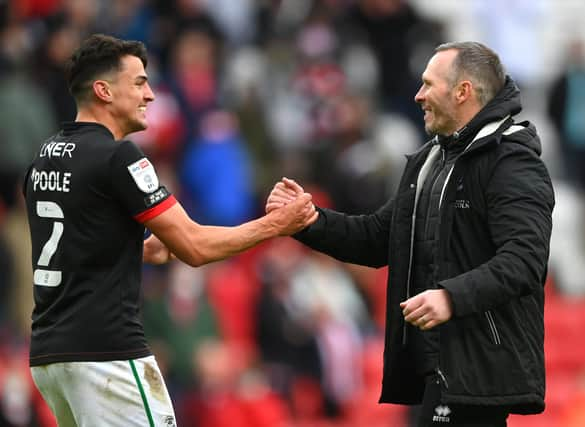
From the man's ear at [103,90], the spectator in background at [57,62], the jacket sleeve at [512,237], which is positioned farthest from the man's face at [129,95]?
the spectator in background at [57,62]

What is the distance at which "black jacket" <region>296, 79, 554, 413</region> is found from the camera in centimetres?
606

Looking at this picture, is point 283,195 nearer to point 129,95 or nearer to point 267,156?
point 129,95

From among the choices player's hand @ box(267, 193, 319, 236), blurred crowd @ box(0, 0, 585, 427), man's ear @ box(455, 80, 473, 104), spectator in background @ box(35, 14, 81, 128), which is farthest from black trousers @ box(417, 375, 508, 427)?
spectator in background @ box(35, 14, 81, 128)

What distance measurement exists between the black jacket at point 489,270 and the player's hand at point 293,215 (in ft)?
1.53

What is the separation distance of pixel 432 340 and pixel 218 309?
588 centimetres

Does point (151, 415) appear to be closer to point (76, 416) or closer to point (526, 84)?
point (76, 416)

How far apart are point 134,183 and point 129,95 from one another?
494mm

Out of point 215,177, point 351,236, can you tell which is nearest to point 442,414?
point 351,236

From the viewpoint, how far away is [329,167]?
13.4m

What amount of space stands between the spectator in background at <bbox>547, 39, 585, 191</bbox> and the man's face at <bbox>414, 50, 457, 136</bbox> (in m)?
8.80

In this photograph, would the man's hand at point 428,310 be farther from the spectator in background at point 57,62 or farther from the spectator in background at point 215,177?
the spectator in background at point 215,177

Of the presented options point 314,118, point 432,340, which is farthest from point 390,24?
point 432,340

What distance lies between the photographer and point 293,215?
267 inches

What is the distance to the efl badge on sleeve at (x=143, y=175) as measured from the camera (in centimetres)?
611
